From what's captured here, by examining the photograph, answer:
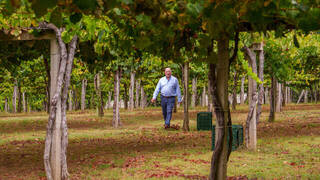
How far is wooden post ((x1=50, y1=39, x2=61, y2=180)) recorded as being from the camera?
6133 mm

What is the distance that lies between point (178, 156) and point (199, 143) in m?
2.01

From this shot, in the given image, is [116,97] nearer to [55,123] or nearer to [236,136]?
[236,136]

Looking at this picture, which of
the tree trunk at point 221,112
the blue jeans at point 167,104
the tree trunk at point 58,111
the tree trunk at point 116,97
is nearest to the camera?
the tree trunk at point 221,112

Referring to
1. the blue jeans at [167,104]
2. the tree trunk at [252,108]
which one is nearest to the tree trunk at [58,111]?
the tree trunk at [252,108]

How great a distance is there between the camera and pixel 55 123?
20.4 ft

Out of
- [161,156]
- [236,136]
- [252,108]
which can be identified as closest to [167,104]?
[236,136]

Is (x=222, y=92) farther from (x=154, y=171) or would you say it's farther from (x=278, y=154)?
(x=278, y=154)

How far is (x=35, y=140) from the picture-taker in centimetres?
1159

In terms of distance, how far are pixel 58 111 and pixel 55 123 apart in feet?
0.69

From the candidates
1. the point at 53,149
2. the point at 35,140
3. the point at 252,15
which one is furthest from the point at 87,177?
the point at 35,140

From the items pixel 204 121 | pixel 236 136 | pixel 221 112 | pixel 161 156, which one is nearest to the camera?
pixel 221 112

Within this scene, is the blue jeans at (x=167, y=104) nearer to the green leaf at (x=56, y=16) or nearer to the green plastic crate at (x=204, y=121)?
the green plastic crate at (x=204, y=121)

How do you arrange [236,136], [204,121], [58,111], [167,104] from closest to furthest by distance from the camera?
[58,111], [236,136], [167,104], [204,121]

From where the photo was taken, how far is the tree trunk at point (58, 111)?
5934 millimetres
